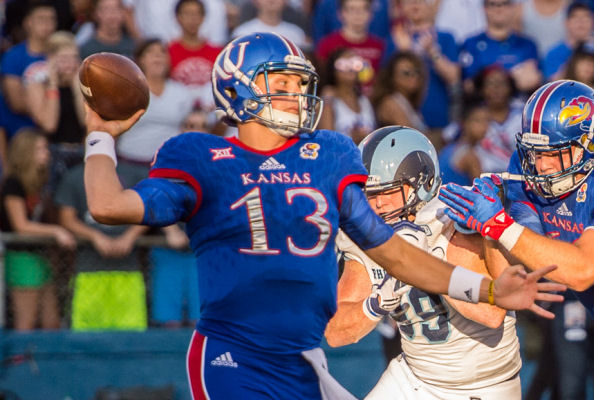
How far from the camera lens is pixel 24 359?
7.37 m

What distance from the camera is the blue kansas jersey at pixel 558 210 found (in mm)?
4707

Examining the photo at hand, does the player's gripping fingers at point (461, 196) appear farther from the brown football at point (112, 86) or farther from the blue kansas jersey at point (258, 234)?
the brown football at point (112, 86)

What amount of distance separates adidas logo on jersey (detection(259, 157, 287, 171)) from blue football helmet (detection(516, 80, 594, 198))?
1.56 meters

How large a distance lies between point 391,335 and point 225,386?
3728mm

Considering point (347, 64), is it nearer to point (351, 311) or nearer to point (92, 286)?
point (92, 286)

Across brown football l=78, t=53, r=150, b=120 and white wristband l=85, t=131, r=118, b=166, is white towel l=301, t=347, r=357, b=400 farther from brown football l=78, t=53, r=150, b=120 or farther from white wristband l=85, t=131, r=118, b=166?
brown football l=78, t=53, r=150, b=120

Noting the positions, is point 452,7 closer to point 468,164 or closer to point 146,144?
point 468,164

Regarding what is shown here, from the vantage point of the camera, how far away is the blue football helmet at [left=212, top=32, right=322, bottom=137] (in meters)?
3.75

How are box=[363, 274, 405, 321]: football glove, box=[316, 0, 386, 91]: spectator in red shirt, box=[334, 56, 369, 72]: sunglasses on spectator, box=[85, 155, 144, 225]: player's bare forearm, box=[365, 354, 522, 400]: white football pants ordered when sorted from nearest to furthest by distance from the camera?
1. box=[85, 155, 144, 225]: player's bare forearm
2. box=[363, 274, 405, 321]: football glove
3. box=[365, 354, 522, 400]: white football pants
4. box=[334, 56, 369, 72]: sunglasses on spectator
5. box=[316, 0, 386, 91]: spectator in red shirt

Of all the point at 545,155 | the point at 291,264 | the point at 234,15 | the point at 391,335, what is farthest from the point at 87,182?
the point at 234,15

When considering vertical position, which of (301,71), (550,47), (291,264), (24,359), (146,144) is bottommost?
(24,359)

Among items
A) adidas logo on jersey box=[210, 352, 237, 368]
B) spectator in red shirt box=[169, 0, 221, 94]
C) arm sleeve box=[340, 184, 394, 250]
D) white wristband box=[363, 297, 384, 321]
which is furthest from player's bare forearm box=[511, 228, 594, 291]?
spectator in red shirt box=[169, 0, 221, 94]

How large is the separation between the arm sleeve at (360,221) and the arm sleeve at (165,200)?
59cm

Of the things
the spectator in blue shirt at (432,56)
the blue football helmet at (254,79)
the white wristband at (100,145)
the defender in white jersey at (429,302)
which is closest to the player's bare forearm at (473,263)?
the defender in white jersey at (429,302)
